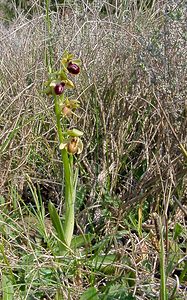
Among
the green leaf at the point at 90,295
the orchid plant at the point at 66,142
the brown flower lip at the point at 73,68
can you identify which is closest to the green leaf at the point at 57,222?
the orchid plant at the point at 66,142

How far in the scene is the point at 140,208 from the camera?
137 centimetres

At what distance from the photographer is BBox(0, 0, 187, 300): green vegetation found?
112cm

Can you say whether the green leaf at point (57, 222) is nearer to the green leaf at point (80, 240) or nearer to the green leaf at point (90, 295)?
the green leaf at point (80, 240)

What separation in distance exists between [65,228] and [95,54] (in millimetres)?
892

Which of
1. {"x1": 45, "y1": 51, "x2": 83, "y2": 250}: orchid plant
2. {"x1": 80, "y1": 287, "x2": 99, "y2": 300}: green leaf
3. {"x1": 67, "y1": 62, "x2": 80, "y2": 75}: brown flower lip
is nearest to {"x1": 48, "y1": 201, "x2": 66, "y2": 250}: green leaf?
{"x1": 45, "y1": 51, "x2": 83, "y2": 250}: orchid plant

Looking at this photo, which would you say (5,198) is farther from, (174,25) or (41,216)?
(174,25)

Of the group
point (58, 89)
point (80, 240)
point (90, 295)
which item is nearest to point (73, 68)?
point (58, 89)

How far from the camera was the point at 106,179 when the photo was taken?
151cm

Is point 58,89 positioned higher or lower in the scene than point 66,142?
higher

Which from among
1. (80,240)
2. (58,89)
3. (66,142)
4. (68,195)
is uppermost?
(58,89)

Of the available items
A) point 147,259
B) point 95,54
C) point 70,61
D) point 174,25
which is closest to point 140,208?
point 147,259

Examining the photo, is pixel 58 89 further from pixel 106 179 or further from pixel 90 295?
pixel 90 295

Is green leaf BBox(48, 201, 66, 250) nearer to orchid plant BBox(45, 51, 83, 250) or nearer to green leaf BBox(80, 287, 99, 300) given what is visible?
orchid plant BBox(45, 51, 83, 250)

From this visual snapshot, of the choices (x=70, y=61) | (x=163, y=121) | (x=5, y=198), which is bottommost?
(x=5, y=198)
